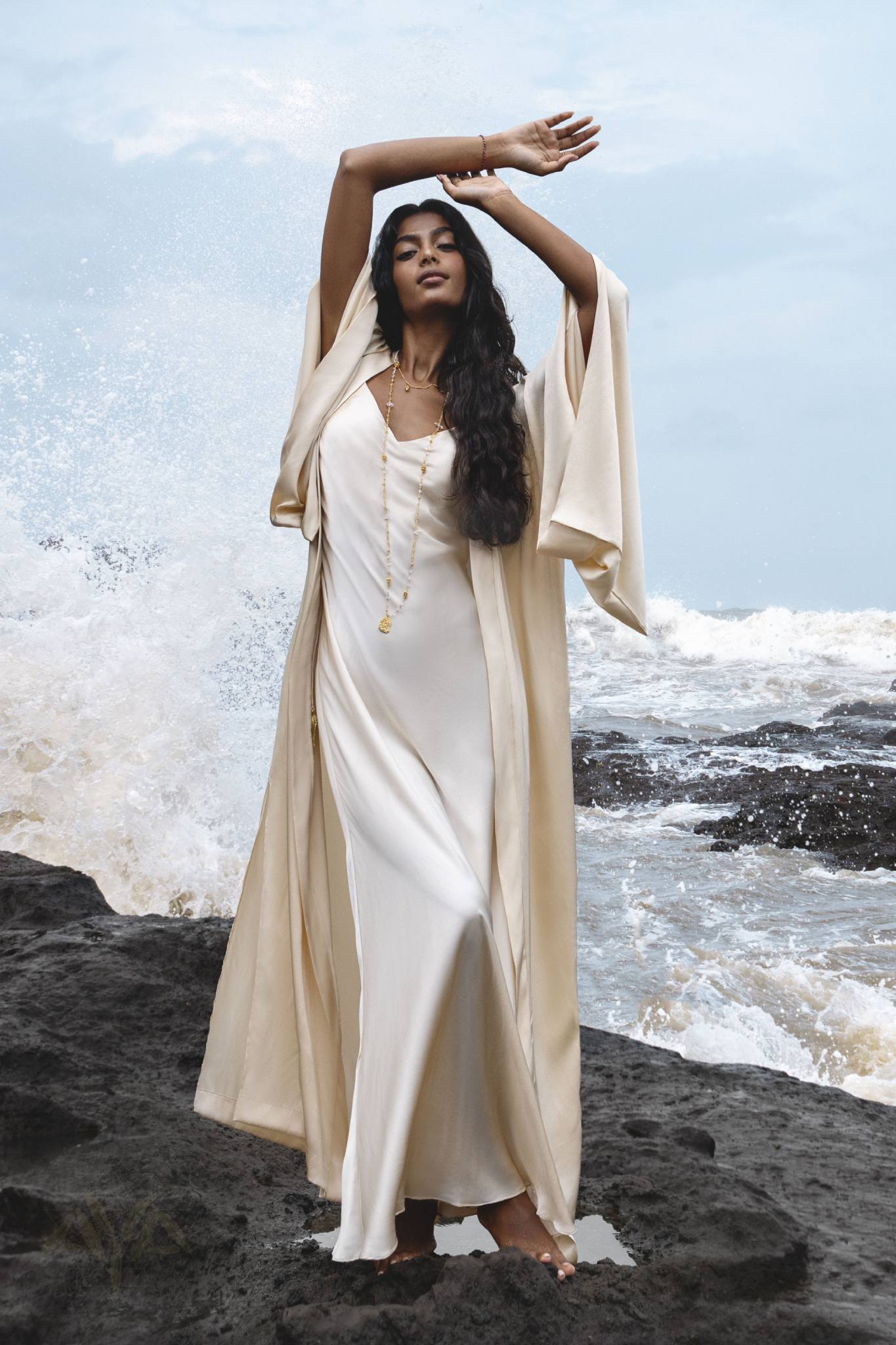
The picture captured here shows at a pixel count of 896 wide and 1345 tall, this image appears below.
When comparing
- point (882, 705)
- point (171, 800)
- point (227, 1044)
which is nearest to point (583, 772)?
point (171, 800)

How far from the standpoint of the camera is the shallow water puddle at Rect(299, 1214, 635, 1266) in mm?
2766

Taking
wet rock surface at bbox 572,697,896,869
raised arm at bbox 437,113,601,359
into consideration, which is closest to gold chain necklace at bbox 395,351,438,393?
raised arm at bbox 437,113,601,359

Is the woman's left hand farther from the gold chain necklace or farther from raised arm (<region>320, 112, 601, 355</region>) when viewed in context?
the gold chain necklace

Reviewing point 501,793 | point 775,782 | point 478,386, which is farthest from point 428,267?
point 775,782

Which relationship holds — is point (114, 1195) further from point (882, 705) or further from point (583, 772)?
point (882, 705)

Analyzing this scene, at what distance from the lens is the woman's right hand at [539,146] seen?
9.41 feet

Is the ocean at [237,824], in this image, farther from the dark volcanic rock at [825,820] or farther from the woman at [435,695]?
the woman at [435,695]

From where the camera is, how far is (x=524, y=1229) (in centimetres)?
253

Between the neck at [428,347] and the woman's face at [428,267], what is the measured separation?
0.03 metres

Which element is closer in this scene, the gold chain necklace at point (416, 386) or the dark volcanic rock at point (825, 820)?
the gold chain necklace at point (416, 386)

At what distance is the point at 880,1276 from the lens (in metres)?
2.62

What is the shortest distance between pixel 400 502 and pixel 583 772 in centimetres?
942

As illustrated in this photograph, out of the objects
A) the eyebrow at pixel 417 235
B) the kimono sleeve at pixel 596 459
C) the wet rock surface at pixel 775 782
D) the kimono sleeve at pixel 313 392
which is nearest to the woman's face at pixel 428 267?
the eyebrow at pixel 417 235

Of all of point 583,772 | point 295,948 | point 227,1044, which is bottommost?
point 583,772
